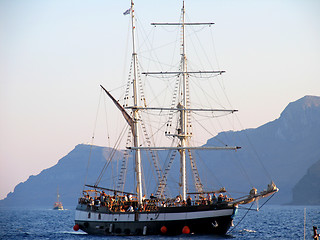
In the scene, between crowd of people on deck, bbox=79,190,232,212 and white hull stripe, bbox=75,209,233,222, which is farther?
crowd of people on deck, bbox=79,190,232,212

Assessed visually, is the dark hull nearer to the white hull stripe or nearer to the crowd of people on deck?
the white hull stripe

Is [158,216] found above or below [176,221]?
above

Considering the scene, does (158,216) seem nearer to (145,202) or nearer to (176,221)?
(176,221)

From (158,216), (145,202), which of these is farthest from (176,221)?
(145,202)

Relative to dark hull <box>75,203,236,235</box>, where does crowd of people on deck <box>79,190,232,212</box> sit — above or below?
above

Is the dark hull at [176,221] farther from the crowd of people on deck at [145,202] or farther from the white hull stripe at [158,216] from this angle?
Result: the crowd of people on deck at [145,202]

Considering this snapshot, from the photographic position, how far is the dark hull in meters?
72.8

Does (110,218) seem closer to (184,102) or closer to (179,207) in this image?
(179,207)

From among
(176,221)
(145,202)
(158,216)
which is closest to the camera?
(176,221)

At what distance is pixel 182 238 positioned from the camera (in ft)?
230

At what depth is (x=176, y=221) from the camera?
241ft

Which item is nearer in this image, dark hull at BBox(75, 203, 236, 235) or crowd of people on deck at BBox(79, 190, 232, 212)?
dark hull at BBox(75, 203, 236, 235)

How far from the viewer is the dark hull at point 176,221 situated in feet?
239

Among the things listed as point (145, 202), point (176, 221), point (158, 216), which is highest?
point (145, 202)
